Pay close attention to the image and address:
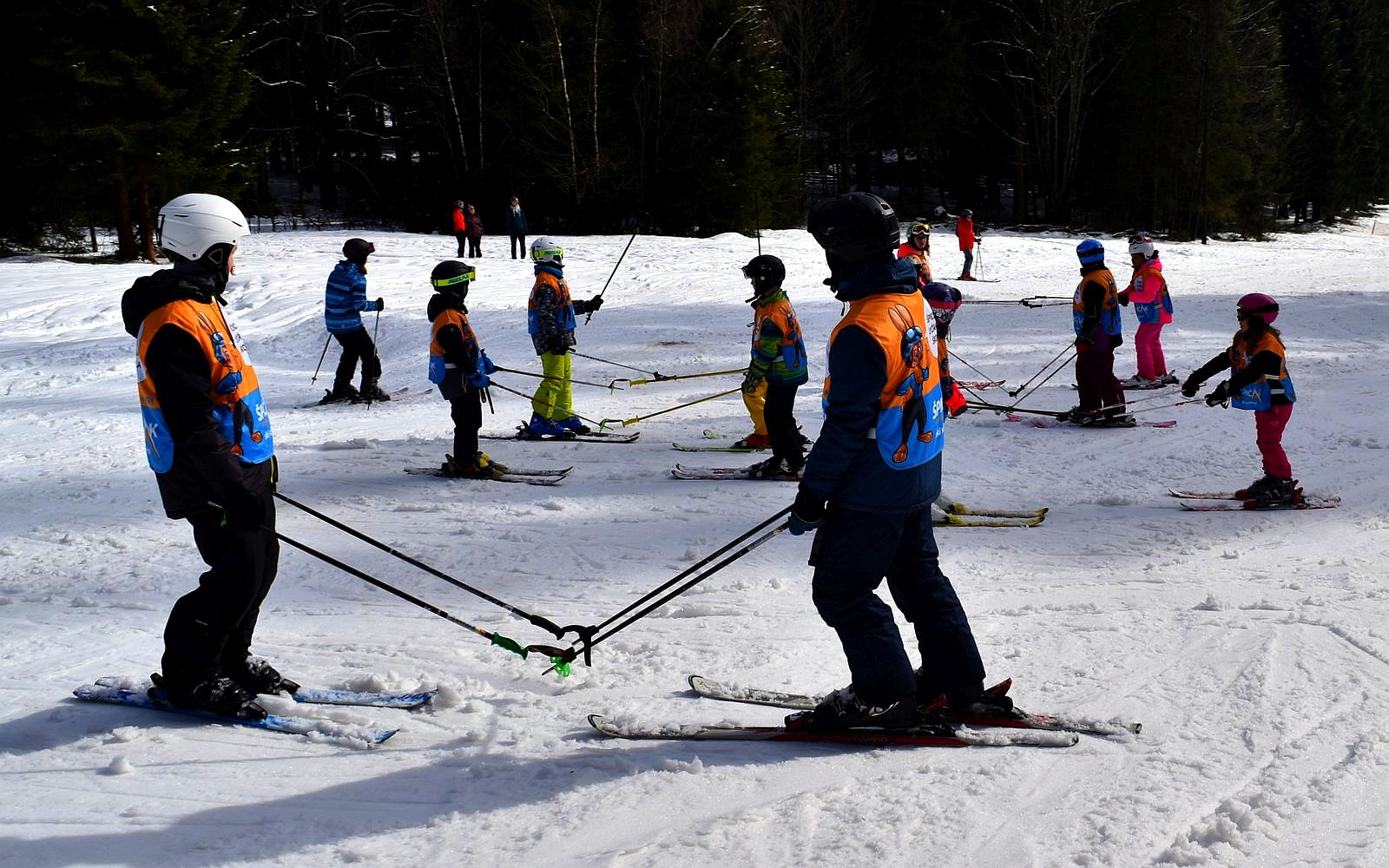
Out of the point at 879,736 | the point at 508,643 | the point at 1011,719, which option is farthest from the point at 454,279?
the point at 1011,719

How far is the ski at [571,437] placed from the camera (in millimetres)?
9883

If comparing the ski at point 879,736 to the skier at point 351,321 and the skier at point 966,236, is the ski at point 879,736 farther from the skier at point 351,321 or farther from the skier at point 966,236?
the skier at point 966,236

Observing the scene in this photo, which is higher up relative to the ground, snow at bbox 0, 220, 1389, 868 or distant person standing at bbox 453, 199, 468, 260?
distant person standing at bbox 453, 199, 468, 260

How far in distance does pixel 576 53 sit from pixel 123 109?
42.6 feet

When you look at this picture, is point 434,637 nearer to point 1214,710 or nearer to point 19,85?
point 1214,710

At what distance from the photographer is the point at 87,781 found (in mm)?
3553

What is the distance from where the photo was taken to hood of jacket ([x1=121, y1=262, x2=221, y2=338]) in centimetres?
381

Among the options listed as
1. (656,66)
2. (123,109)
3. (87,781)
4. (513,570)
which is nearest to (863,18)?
(656,66)

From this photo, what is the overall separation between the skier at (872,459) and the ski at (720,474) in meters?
4.50

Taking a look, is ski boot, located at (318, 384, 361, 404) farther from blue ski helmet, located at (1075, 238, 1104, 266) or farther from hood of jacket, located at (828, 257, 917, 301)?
hood of jacket, located at (828, 257, 917, 301)

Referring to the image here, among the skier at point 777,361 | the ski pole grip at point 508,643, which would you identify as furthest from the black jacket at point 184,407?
the skier at point 777,361

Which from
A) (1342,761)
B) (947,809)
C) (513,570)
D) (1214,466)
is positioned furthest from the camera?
(1214,466)

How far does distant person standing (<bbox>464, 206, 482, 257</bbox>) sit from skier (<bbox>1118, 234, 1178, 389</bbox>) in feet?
48.7

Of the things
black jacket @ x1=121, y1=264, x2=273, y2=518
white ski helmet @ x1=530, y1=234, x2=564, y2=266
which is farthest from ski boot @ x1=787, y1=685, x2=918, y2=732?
white ski helmet @ x1=530, y1=234, x2=564, y2=266
